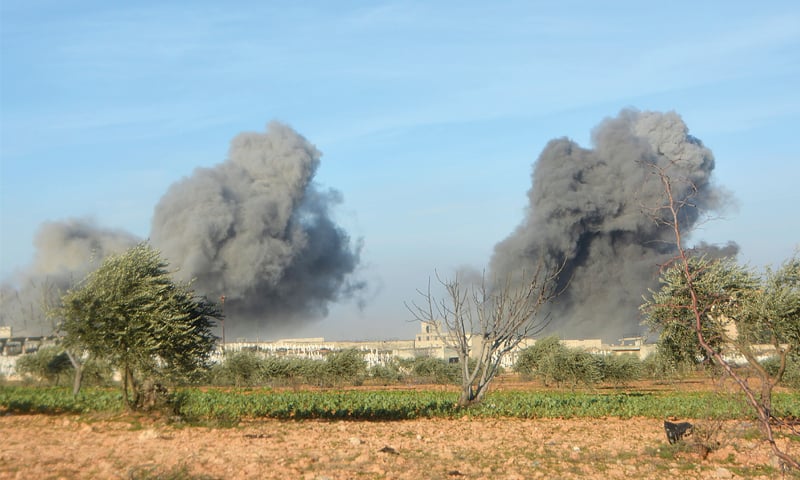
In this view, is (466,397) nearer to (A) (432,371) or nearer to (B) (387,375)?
(B) (387,375)

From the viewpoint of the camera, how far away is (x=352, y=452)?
12930 mm

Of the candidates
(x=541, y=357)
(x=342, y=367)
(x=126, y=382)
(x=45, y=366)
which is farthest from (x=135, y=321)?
(x=541, y=357)

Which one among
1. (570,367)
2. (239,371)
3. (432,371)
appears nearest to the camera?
(570,367)

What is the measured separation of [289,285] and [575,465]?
60846 mm

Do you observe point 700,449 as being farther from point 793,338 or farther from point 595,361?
point 595,361

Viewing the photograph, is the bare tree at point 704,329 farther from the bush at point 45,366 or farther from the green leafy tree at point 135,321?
the bush at point 45,366

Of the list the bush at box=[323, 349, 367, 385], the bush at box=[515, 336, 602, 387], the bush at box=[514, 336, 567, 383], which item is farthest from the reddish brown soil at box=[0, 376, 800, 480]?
the bush at box=[323, 349, 367, 385]

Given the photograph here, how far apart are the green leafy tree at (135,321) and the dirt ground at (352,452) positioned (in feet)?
4.46

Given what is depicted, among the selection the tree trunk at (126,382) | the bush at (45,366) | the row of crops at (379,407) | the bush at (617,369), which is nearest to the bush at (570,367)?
the bush at (617,369)

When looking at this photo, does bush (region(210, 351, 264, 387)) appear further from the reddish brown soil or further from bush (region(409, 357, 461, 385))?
the reddish brown soil

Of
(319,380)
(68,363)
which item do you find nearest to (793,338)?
(319,380)

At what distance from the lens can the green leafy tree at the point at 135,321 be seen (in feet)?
56.6

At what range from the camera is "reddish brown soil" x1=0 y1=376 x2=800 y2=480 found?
10781mm

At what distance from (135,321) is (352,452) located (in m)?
7.21
